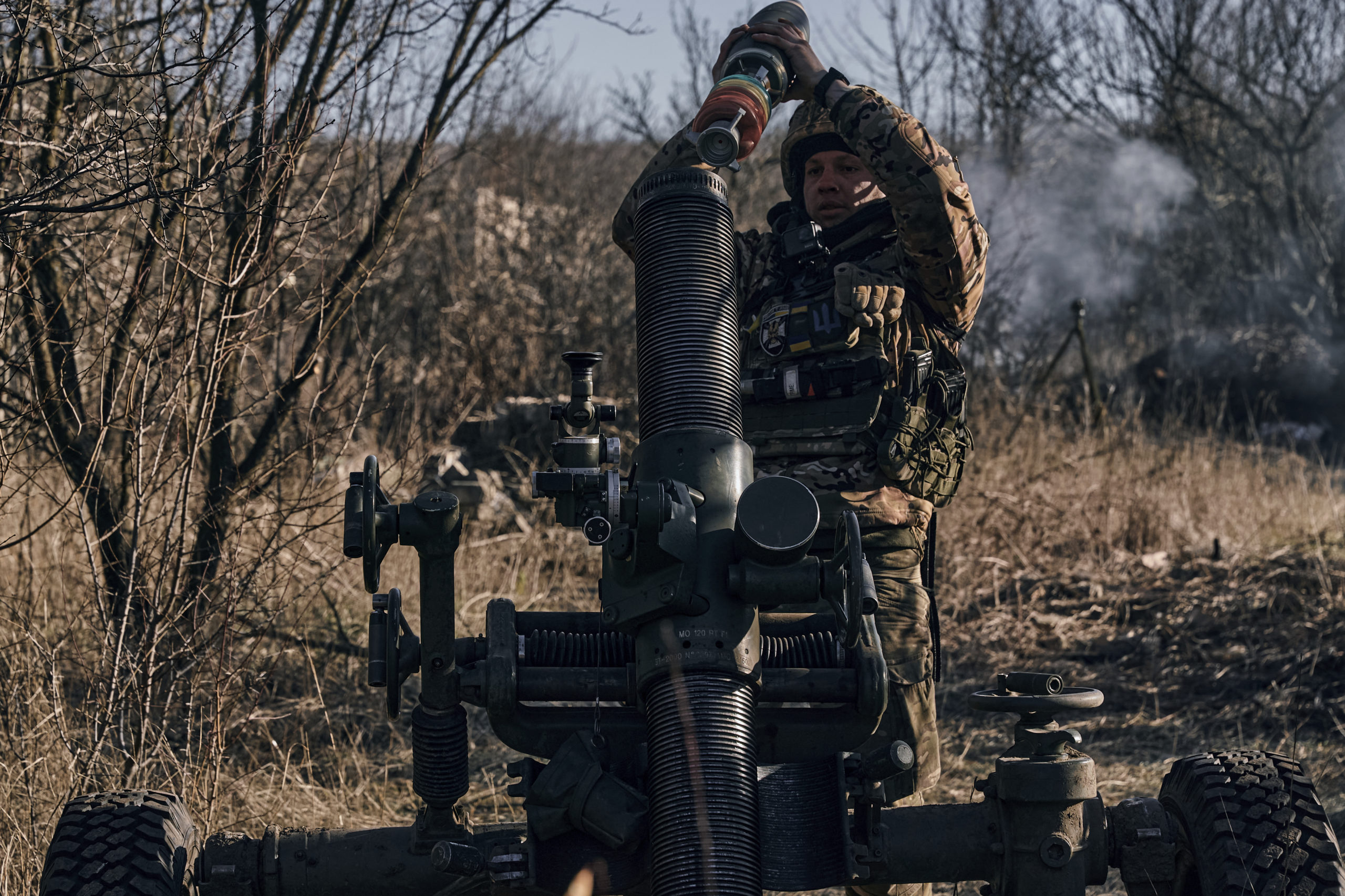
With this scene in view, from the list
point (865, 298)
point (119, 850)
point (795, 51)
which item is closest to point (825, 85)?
point (795, 51)

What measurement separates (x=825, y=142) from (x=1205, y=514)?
558 centimetres

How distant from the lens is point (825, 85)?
3.38 m

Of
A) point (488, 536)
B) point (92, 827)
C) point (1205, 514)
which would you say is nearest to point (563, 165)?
point (488, 536)

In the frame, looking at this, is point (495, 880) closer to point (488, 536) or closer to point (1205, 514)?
point (488, 536)

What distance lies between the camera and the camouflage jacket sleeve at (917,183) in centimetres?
325

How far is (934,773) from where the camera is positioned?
3410 millimetres

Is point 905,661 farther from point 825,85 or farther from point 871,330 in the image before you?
point 825,85

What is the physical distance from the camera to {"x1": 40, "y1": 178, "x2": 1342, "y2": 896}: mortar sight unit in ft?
7.76

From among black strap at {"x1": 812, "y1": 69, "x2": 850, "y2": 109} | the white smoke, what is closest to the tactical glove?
black strap at {"x1": 812, "y1": 69, "x2": 850, "y2": 109}

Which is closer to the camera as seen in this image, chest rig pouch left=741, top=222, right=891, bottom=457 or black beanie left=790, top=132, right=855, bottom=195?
chest rig pouch left=741, top=222, right=891, bottom=457

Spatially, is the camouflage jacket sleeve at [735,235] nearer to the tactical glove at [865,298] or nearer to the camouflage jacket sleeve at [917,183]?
the tactical glove at [865,298]

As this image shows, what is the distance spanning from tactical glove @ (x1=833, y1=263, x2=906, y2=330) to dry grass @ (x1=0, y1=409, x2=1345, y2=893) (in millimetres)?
2088

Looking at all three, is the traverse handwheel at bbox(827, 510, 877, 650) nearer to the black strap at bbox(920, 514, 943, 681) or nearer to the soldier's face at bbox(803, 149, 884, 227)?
the black strap at bbox(920, 514, 943, 681)

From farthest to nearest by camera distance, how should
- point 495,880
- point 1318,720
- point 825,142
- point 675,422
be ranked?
point 1318,720, point 825,142, point 675,422, point 495,880
